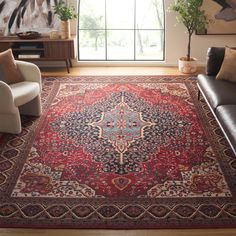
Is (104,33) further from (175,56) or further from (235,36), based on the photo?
(235,36)

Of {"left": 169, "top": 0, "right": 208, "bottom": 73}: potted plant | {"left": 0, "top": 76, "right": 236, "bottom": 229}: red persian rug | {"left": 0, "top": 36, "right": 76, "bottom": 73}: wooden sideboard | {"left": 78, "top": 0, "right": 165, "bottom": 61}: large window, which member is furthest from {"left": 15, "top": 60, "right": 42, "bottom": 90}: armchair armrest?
{"left": 169, "top": 0, "right": 208, "bottom": 73}: potted plant

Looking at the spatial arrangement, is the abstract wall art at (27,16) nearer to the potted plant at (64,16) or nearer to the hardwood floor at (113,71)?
the potted plant at (64,16)

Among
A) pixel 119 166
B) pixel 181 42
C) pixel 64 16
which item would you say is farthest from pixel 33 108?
pixel 181 42

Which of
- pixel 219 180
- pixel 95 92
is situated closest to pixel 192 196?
pixel 219 180

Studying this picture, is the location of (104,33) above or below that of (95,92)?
above

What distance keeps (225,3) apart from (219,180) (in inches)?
154

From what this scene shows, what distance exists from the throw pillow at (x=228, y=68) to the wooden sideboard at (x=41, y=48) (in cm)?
260

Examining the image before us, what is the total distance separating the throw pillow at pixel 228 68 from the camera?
4164 millimetres

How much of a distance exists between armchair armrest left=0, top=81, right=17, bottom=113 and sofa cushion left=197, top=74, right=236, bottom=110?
2.08 metres

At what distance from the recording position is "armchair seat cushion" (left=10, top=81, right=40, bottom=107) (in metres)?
3.85

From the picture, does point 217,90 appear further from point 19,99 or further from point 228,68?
point 19,99

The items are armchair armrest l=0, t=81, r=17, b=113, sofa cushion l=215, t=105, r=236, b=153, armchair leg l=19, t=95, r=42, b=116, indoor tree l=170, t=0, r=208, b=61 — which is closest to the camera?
sofa cushion l=215, t=105, r=236, b=153

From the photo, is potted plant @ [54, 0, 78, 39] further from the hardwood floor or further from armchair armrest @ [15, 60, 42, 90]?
armchair armrest @ [15, 60, 42, 90]

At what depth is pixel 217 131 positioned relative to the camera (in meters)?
3.90
